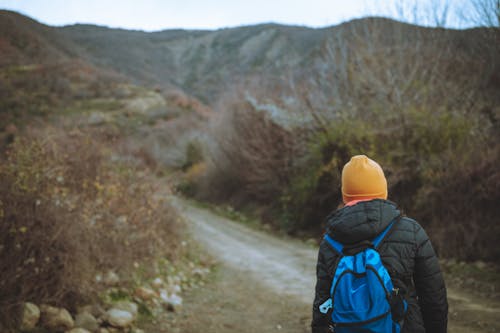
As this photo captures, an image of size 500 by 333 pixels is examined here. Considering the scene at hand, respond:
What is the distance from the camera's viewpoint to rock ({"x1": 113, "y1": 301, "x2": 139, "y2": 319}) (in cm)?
538

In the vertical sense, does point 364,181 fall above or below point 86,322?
above

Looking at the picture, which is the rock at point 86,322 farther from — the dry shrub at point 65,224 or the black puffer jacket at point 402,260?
the black puffer jacket at point 402,260

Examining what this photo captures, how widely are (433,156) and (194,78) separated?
6878cm

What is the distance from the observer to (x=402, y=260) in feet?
7.55

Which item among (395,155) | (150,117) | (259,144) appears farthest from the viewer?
(150,117)

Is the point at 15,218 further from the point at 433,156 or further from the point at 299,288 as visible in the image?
the point at 433,156

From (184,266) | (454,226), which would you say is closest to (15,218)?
(184,266)

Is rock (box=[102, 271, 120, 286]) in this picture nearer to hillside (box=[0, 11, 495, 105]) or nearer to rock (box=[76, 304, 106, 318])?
rock (box=[76, 304, 106, 318])

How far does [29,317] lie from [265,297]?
3.90 meters

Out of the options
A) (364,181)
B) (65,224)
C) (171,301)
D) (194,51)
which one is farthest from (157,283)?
(194,51)

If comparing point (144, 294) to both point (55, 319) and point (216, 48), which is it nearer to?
point (55, 319)

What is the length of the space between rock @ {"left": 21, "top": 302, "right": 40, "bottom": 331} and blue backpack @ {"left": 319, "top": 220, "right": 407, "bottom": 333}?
11.6 feet

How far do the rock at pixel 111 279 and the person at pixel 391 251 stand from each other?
437cm

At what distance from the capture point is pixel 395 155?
1058cm
